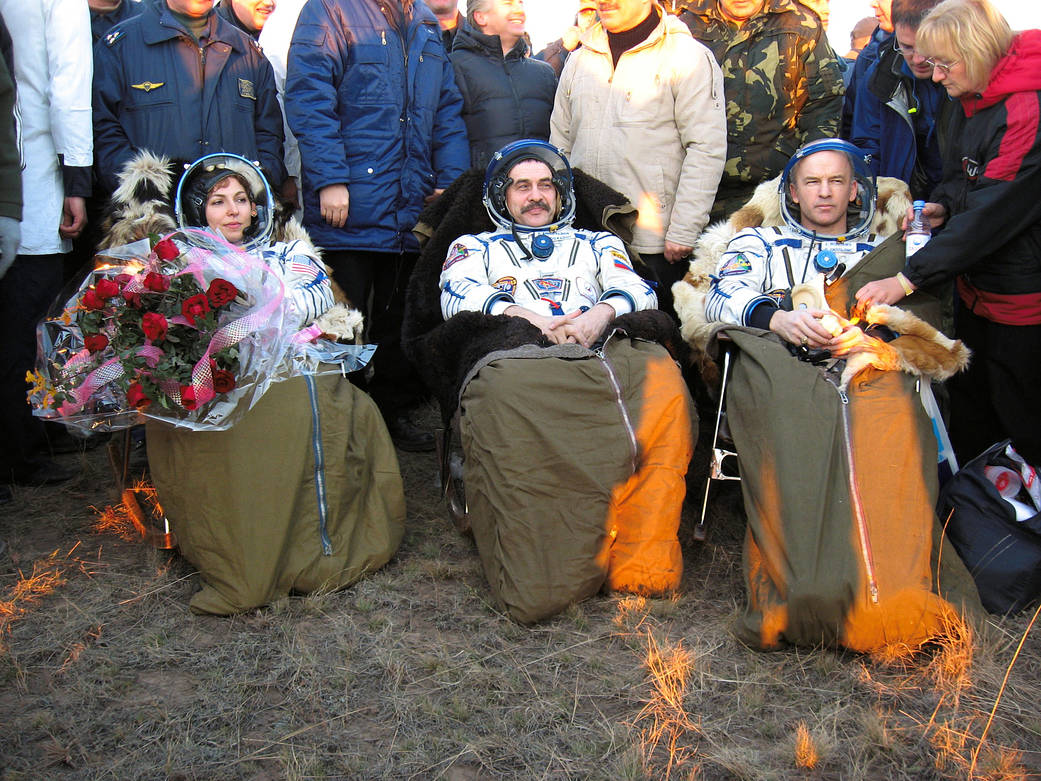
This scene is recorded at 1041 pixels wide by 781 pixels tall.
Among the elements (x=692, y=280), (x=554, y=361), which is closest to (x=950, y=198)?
(x=692, y=280)

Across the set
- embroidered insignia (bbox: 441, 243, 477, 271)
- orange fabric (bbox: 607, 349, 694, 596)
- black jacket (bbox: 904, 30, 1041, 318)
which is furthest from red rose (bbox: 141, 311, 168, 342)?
black jacket (bbox: 904, 30, 1041, 318)

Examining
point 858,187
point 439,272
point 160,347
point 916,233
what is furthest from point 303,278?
point 916,233

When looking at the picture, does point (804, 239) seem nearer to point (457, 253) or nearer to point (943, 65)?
point (943, 65)

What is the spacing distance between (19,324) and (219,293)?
5.40 ft

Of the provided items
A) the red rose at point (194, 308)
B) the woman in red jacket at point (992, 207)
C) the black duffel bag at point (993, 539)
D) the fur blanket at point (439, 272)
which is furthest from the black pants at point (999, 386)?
the red rose at point (194, 308)

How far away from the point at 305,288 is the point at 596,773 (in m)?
2.43

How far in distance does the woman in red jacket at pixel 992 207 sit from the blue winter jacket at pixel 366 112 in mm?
2388

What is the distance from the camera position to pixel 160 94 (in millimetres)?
4375

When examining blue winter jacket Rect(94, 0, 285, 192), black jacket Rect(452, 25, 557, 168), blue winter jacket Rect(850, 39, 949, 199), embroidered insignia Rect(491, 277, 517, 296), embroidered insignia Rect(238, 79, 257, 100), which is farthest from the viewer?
black jacket Rect(452, 25, 557, 168)

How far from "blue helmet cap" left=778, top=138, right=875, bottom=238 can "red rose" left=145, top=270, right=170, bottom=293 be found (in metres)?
2.65

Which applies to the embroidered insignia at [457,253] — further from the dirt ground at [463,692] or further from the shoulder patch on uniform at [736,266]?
the dirt ground at [463,692]

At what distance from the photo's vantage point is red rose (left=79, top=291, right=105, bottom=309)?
3139 mm

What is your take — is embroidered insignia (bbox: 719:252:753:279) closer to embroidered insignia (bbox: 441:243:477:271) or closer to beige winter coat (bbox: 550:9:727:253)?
beige winter coat (bbox: 550:9:727:253)

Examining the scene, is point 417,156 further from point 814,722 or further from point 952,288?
point 814,722
